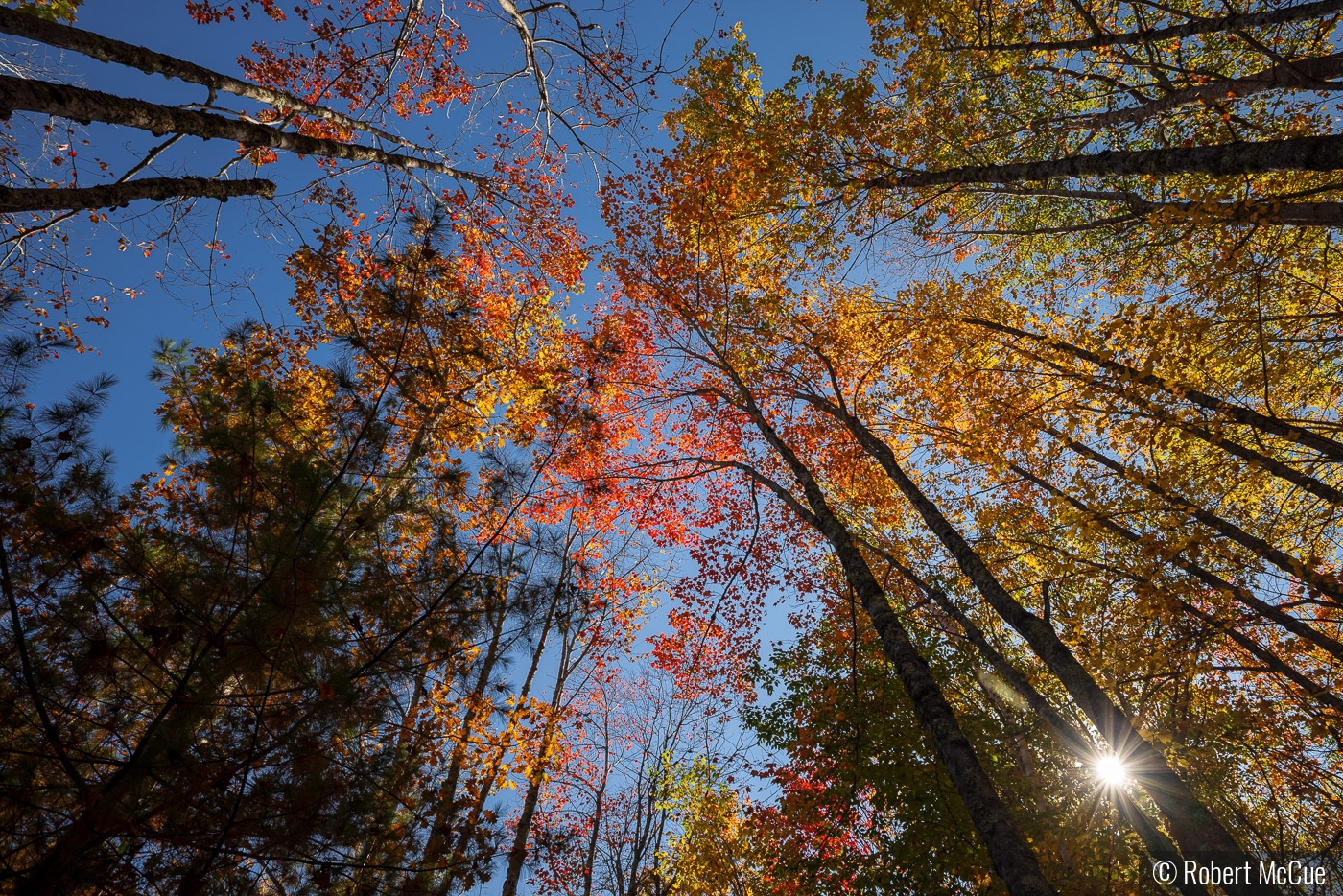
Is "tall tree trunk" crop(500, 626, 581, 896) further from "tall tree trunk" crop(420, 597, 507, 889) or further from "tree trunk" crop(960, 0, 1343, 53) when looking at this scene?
"tree trunk" crop(960, 0, 1343, 53)

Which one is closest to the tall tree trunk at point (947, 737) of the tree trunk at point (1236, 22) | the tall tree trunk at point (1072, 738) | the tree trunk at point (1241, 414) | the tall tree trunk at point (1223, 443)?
the tall tree trunk at point (1072, 738)

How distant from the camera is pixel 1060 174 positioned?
5305 mm

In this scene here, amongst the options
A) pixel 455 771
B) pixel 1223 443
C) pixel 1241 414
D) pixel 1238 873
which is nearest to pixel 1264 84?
pixel 1241 414

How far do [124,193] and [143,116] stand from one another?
74 centimetres

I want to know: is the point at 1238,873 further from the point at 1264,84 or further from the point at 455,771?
the point at 455,771

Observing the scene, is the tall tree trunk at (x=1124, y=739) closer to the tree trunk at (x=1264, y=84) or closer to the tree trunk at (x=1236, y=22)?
the tree trunk at (x=1264, y=84)

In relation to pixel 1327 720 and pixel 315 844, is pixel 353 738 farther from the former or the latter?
pixel 1327 720

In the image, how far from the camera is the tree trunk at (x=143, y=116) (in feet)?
11.5

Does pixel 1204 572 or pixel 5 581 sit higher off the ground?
pixel 1204 572

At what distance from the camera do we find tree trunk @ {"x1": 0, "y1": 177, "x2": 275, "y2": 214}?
3797mm

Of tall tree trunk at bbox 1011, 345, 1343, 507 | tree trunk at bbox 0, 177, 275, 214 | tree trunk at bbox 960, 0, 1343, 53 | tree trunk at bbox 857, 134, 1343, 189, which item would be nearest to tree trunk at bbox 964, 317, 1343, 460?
tall tree trunk at bbox 1011, 345, 1343, 507

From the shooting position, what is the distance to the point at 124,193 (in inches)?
178

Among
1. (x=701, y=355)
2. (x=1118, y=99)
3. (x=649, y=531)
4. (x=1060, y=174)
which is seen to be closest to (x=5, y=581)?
(x=701, y=355)

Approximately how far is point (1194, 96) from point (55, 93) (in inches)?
430
